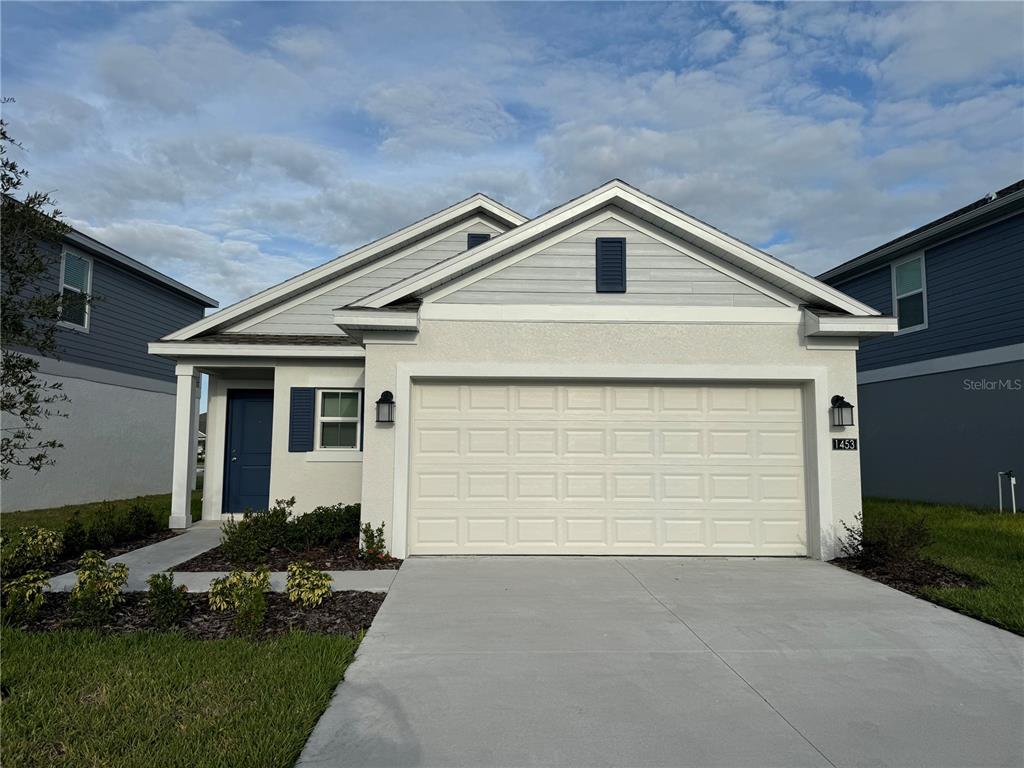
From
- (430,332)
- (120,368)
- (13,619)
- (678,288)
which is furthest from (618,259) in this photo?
(120,368)

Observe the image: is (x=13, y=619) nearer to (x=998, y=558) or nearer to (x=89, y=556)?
(x=89, y=556)

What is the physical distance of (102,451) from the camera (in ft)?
52.2

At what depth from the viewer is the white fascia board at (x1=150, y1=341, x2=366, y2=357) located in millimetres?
11242

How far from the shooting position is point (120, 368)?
55.0ft

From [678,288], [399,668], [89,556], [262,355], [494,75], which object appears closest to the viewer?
[399,668]

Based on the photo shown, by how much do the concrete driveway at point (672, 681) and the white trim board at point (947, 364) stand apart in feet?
28.0

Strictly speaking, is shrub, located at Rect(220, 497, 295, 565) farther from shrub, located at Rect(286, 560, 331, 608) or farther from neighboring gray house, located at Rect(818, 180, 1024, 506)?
neighboring gray house, located at Rect(818, 180, 1024, 506)

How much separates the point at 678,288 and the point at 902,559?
428cm

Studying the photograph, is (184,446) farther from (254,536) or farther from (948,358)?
(948,358)

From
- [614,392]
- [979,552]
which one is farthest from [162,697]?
[979,552]

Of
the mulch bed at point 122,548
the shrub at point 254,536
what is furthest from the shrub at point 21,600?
the shrub at point 254,536

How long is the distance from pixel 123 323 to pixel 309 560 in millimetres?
11985

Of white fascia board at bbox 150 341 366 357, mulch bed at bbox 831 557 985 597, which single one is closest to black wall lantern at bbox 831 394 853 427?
mulch bed at bbox 831 557 985 597

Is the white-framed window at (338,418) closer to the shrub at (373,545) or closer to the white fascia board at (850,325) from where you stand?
the shrub at (373,545)
